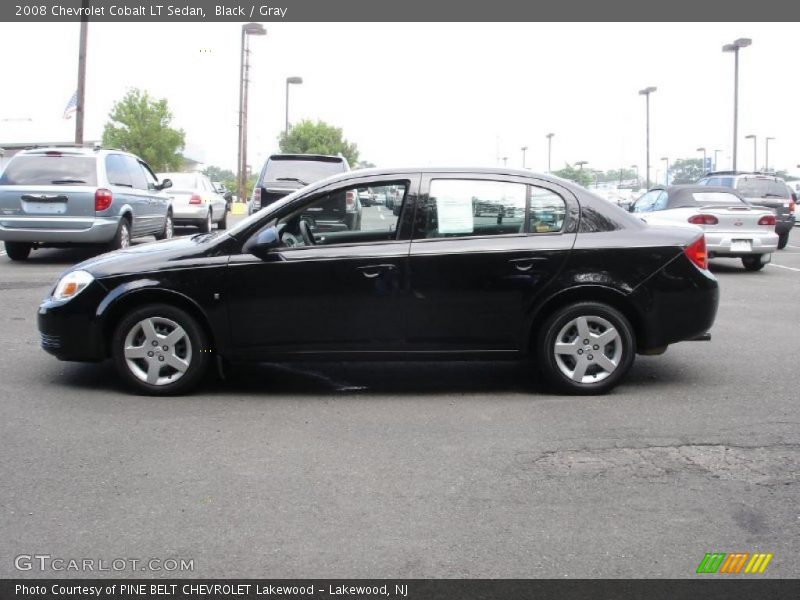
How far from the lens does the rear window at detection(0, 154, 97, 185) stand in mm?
13984

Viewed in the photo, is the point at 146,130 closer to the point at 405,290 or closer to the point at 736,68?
the point at 736,68

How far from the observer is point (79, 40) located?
2755 centimetres

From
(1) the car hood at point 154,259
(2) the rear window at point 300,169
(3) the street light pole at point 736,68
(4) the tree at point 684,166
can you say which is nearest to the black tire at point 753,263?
(2) the rear window at point 300,169

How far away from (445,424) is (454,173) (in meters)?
1.88

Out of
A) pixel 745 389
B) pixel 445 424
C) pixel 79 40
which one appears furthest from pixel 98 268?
pixel 79 40

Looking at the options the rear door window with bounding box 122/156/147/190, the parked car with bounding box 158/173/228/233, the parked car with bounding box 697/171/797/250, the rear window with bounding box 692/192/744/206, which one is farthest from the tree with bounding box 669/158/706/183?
the rear door window with bounding box 122/156/147/190

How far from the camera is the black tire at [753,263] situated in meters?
15.3

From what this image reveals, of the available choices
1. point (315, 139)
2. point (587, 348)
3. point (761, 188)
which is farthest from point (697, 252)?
point (315, 139)

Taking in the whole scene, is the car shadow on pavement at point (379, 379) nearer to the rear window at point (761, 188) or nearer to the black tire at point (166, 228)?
the black tire at point (166, 228)

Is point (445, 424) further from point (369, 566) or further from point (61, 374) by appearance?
point (61, 374)

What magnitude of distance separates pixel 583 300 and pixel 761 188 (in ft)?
54.2

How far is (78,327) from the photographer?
6379 mm

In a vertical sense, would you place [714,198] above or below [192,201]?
below

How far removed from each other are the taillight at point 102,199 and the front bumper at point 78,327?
7.84 metres
